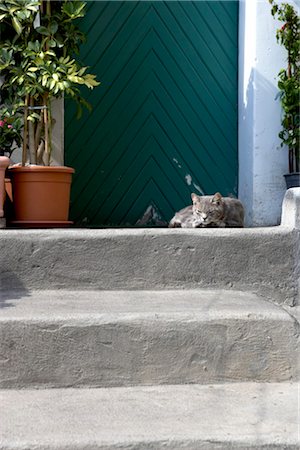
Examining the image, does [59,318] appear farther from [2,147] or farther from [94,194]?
[94,194]

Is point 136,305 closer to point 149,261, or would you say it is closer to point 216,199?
point 149,261

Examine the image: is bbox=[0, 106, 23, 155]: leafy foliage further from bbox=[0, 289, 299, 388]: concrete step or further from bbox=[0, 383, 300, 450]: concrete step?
bbox=[0, 383, 300, 450]: concrete step

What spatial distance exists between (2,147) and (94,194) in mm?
893

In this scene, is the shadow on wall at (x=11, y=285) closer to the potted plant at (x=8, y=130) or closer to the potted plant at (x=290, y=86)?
the potted plant at (x=8, y=130)

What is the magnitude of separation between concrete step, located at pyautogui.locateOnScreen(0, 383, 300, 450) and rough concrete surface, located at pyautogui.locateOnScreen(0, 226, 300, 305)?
1.81 ft

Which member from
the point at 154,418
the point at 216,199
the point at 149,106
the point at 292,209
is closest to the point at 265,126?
the point at 216,199

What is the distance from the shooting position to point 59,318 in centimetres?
221

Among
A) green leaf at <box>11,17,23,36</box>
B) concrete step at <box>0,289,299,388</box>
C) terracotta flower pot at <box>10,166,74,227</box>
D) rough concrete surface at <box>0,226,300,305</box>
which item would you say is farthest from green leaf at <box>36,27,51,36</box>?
concrete step at <box>0,289,299,388</box>

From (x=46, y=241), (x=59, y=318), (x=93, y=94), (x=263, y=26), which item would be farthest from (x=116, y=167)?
(x=59, y=318)

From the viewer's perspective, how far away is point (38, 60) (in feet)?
11.8

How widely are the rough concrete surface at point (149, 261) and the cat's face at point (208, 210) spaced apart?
3.31 feet

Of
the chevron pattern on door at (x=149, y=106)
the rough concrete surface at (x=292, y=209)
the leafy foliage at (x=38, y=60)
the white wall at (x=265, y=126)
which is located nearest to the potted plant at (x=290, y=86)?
the white wall at (x=265, y=126)

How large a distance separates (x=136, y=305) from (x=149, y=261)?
12.5 inches

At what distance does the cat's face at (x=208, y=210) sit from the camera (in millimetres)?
3695
